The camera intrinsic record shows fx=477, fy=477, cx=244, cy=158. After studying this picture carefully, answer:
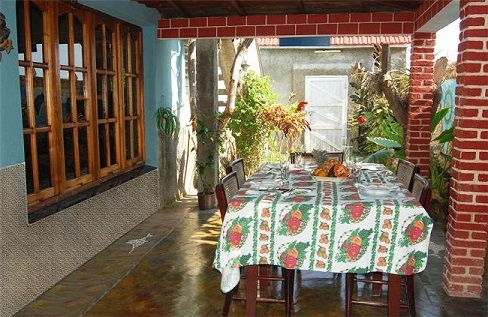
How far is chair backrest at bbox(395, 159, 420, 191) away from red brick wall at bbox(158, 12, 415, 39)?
1936 millimetres

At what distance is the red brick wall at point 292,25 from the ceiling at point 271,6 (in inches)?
2.4

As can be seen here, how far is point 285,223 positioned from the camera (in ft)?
9.75

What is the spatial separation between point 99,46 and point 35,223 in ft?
7.07

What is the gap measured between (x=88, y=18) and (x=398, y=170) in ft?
10.8

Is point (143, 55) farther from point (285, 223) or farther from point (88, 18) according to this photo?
point (285, 223)

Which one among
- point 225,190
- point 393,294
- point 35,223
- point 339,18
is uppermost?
point 339,18

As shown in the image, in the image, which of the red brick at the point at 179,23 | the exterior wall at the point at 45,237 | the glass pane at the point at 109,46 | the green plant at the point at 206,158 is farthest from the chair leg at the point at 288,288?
the red brick at the point at 179,23

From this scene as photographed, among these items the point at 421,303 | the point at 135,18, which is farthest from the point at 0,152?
the point at 421,303

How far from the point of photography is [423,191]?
9.90 ft

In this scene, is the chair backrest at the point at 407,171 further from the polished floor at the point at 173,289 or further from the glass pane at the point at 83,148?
the glass pane at the point at 83,148

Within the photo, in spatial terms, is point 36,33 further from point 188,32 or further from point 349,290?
point 349,290

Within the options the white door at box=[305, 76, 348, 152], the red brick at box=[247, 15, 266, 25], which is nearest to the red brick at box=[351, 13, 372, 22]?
the red brick at box=[247, 15, 266, 25]

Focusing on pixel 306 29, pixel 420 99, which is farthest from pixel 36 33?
pixel 420 99

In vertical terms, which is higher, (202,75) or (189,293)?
(202,75)
